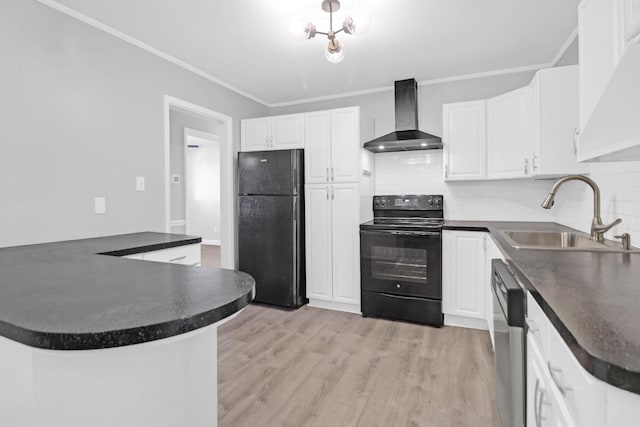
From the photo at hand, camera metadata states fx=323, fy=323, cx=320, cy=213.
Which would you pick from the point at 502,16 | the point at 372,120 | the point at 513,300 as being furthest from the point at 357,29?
the point at 372,120

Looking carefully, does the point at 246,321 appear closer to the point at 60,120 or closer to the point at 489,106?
the point at 60,120

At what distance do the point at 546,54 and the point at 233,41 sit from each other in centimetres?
276

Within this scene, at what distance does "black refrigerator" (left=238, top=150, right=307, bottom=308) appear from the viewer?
133 inches

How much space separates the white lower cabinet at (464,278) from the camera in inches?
111

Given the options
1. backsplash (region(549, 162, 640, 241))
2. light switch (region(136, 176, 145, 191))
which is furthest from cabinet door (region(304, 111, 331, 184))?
backsplash (region(549, 162, 640, 241))

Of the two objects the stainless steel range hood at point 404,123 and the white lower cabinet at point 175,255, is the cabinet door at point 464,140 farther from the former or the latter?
the white lower cabinet at point 175,255

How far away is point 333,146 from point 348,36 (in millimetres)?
1073

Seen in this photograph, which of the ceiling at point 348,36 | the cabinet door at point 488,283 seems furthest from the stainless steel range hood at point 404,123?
the cabinet door at point 488,283

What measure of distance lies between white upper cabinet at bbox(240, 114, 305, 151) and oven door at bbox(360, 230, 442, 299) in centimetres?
129

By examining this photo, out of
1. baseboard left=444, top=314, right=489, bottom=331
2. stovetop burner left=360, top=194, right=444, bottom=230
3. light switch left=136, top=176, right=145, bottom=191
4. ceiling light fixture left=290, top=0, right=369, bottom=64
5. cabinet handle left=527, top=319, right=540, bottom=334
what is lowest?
baseboard left=444, top=314, right=489, bottom=331

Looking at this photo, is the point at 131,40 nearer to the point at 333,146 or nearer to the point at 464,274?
the point at 333,146

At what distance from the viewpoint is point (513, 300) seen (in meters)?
1.15

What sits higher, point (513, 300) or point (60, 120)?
point (60, 120)

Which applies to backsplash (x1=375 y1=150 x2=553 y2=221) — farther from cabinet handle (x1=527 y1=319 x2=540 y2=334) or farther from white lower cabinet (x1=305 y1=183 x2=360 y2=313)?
cabinet handle (x1=527 y1=319 x2=540 y2=334)
